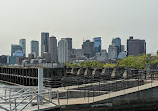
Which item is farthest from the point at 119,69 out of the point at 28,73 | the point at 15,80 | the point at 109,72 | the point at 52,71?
the point at 15,80

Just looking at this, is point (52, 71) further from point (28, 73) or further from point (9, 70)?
point (9, 70)

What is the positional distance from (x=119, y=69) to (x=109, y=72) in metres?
3.34

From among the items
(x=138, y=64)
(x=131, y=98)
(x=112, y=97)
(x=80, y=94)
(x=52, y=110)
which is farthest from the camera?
(x=138, y=64)

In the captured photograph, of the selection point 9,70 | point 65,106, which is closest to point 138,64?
point 9,70

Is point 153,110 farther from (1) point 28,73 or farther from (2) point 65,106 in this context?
(1) point 28,73

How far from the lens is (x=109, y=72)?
181ft

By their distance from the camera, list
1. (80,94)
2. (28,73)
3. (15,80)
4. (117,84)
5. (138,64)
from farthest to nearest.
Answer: (138,64) < (15,80) < (28,73) < (117,84) < (80,94)

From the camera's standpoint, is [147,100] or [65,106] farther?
[147,100]

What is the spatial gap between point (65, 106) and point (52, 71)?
28.9 metres

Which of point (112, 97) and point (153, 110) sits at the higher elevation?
point (112, 97)

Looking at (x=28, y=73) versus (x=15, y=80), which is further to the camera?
(x=15, y=80)

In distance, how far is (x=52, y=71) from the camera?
4684cm

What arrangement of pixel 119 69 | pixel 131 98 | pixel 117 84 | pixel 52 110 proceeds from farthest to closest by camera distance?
pixel 119 69, pixel 117 84, pixel 131 98, pixel 52 110

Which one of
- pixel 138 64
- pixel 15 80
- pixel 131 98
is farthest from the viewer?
pixel 138 64
